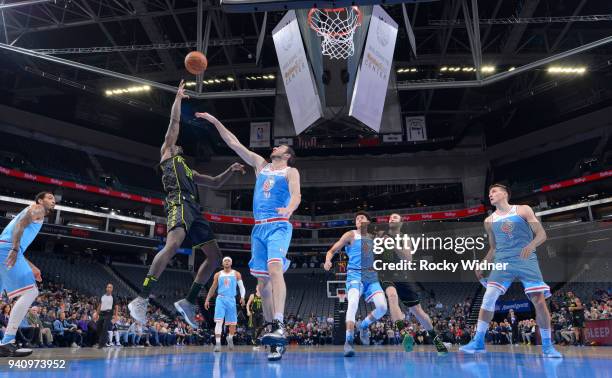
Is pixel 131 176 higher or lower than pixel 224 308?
higher

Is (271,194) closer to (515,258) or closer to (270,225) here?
(270,225)

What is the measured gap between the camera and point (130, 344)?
17.3m

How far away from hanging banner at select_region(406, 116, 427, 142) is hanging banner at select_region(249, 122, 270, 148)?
9565 mm

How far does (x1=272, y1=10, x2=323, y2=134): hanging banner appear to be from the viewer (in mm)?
16078

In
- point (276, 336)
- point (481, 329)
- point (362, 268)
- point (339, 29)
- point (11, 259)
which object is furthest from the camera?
point (339, 29)

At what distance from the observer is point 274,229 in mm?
5164

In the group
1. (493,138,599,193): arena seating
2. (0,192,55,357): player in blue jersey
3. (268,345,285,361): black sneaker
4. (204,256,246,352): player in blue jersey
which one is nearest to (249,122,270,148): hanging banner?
(493,138,599,193): arena seating

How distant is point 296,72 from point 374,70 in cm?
281

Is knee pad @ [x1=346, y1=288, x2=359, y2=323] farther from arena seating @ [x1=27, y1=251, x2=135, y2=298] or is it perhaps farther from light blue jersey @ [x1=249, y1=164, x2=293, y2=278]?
arena seating @ [x1=27, y1=251, x2=135, y2=298]

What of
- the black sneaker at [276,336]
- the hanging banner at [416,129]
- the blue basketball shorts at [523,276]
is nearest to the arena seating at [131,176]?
the hanging banner at [416,129]

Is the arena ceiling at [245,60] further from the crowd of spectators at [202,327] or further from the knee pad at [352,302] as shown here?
the knee pad at [352,302]

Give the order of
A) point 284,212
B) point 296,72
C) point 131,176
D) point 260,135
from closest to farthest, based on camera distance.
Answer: point 284,212
point 296,72
point 260,135
point 131,176

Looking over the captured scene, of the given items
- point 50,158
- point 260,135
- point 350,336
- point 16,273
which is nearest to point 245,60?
point 260,135

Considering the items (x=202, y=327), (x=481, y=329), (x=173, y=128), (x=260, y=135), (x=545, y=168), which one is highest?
(x=260, y=135)
